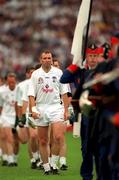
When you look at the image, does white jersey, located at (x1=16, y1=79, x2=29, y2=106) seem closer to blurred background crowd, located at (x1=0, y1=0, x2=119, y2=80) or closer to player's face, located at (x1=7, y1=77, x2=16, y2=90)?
player's face, located at (x1=7, y1=77, x2=16, y2=90)

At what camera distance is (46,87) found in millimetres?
14984

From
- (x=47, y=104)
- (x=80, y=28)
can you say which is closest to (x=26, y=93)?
(x=47, y=104)

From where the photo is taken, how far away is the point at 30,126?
1667 centimetres

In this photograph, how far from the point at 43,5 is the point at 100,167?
23.9m

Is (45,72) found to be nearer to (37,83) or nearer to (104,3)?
(37,83)

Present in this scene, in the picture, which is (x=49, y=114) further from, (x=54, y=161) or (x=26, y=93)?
(x=26, y=93)

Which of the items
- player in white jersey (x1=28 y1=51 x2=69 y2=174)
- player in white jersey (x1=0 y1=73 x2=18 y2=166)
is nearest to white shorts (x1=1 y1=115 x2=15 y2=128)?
player in white jersey (x1=0 y1=73 x2=18 y2=166)

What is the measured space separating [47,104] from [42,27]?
1807 cm

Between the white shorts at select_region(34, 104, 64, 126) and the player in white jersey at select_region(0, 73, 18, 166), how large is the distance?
9.88ft

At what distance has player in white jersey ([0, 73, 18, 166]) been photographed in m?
17.9

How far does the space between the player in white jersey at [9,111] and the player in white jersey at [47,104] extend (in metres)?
2.90

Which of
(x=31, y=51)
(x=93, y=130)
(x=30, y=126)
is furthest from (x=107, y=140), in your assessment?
(x=31, y=51)

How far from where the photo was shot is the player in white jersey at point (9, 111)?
17.9 m

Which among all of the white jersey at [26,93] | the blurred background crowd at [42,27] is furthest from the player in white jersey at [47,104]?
the blurred background crowd at [42,27]
